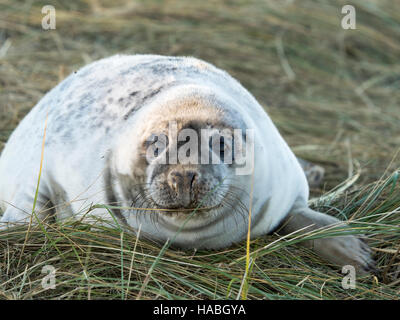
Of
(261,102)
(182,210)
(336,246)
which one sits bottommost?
(336,246)

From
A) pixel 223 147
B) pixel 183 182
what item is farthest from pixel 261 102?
pixel 183 182

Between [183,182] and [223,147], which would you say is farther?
[223,147]

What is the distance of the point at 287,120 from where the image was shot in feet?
20.8

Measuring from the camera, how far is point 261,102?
6812mm

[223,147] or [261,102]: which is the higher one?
[261,102]

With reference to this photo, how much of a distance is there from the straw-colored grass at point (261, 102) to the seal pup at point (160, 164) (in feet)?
0.42

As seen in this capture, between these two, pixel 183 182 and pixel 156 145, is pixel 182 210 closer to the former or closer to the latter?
pixel 183 182

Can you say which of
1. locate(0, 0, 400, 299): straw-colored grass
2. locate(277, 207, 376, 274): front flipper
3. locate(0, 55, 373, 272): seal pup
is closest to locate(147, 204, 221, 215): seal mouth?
locate(0, 55, 373, 272): seal pup

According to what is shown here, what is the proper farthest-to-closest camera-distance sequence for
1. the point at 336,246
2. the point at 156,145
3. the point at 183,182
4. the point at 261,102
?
the point at 261,102
the point at 336,246
the point at 156,145
the point at 183,182

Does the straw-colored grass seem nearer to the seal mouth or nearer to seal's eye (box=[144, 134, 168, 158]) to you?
the seal mouth

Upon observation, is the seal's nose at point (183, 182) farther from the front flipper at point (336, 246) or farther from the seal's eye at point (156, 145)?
the front flipper at point (336, 246)

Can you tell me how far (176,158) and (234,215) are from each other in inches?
20.2

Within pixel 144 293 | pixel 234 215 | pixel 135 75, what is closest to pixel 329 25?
pixel 135 75

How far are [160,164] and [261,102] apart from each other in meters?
4.13
